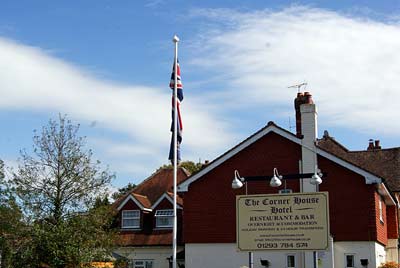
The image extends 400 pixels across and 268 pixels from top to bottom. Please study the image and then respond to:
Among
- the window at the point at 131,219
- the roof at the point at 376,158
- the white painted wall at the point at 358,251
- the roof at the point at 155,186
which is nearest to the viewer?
the white painted wall at the point at 358,251

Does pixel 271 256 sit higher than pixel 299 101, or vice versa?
pixel 299 101

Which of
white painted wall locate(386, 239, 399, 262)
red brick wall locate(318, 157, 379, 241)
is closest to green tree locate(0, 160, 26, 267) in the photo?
red brick wall locate(318, 157, 379, 241)

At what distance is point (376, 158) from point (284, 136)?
39.9 ft

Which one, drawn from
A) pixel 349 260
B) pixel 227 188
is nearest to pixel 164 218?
pixel 227 188

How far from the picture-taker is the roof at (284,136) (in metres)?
33.2

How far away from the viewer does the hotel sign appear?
24.3 metres

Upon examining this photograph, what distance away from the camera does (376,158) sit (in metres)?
44.8

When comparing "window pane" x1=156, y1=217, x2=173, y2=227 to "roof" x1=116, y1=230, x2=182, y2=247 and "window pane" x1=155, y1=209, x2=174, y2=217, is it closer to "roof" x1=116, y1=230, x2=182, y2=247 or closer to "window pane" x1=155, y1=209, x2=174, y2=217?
"window pane" x1=155, y1=209, x2=174, y2=217

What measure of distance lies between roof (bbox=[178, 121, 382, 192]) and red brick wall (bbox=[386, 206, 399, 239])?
716 centimetres

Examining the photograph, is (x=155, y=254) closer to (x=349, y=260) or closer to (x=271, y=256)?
(x=271, y=256)

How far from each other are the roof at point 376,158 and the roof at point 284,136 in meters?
7.70

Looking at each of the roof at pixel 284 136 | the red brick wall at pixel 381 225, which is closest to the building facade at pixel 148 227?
the roof at pixel 284 136

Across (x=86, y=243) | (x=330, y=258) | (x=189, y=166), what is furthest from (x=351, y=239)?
(x=189, y=166)

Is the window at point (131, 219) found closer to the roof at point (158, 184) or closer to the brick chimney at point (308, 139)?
the roof at point (158, 184)
